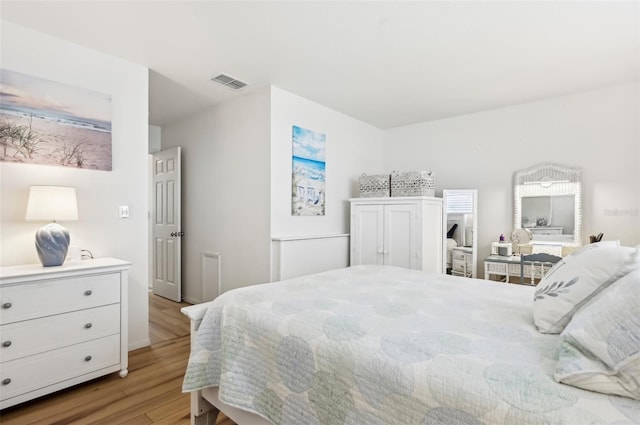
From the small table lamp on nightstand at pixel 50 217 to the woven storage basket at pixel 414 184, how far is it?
3.21 m

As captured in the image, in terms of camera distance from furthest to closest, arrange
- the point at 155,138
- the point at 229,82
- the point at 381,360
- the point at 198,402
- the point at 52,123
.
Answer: the point at 155,138 → the point at 229,82 → the point at 52,123 → the point at 198,402 → the point at 381,360

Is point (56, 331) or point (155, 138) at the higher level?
point (155, 138)

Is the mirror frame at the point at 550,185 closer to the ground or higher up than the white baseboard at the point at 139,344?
higher up

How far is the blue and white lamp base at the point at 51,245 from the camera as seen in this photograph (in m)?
2.09

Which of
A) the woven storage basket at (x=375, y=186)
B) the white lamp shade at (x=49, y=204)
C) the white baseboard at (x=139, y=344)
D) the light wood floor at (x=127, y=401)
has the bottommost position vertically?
the light wood floor at (x=127, y=401)

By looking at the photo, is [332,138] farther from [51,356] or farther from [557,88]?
[51,356]

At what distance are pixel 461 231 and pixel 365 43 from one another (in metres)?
2.62

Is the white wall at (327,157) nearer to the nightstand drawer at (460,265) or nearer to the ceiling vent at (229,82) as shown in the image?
the ceiling vent at (229,82)

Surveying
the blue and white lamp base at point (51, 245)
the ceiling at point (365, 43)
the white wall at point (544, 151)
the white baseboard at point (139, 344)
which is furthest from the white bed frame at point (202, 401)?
the white wall at point (544, 151)

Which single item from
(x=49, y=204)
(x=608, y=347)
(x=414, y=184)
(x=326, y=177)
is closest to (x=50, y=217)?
(x=49, y=204)

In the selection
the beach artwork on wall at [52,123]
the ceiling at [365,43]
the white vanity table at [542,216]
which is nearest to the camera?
the ceiling at [365,43]

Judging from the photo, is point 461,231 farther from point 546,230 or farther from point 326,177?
point 326,177

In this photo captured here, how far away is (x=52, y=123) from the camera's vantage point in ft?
7.71

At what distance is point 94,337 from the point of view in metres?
2.19
